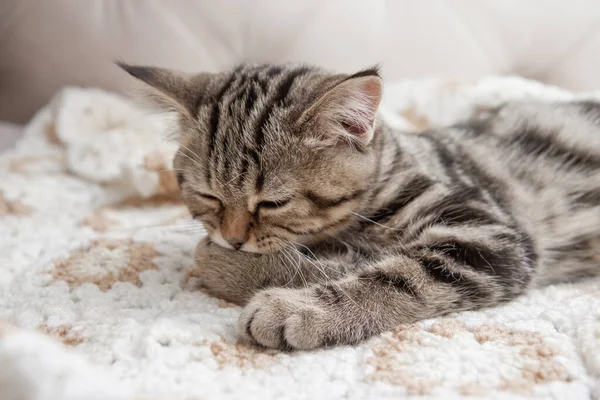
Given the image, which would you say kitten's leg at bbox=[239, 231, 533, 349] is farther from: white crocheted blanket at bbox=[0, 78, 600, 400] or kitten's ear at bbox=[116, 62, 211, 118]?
kitten's ear at bbox=[116, 62, 211, 118]

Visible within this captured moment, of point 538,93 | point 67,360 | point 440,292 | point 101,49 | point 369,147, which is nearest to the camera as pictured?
point 67,360

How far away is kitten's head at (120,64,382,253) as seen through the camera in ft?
3.04

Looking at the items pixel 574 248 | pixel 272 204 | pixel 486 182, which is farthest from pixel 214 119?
pixel 574 248

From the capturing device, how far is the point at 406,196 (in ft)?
3.48

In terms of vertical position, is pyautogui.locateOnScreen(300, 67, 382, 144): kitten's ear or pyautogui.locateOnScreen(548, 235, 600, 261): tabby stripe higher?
pyautogui.locateOnScreen(300, 67, 382, 144): kitten's ear

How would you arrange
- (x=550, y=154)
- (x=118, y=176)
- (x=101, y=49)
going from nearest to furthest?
(x=550, y=154) → (x=118, y=176) → (x=101, y=49)

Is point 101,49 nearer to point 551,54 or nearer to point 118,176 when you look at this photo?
point 118,176

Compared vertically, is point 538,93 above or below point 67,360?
above

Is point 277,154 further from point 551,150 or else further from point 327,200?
A: point 551,150

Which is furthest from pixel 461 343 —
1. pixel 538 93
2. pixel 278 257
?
pixel 538 93

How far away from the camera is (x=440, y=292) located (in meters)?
0.89

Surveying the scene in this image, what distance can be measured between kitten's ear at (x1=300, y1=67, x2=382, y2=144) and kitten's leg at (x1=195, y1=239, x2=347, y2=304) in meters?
0.24

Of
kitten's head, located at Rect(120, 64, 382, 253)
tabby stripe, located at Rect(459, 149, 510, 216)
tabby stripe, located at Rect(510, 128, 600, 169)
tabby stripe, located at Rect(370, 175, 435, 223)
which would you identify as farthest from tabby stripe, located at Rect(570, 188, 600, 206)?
kitten's head, located at Rect(120, 64, 382, 253)

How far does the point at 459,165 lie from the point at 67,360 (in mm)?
913
